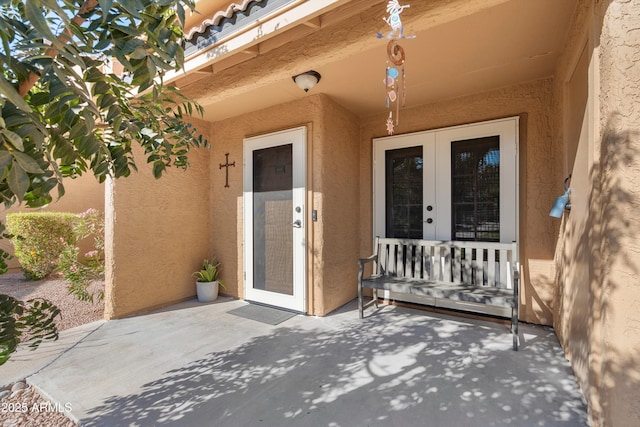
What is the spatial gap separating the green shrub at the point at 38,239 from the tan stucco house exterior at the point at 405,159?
2.71 meters

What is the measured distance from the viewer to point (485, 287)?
3.17m

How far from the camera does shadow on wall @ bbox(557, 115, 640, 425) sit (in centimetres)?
141

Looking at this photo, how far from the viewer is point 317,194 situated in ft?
11.8

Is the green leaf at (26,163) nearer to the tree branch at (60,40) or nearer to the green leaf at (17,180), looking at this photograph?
the green leaf at (17,180)

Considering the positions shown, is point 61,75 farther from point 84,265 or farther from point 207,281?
point 84,265

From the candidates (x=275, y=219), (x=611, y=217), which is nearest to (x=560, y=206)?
(x=611, y=217)

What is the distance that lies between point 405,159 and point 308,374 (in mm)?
2965

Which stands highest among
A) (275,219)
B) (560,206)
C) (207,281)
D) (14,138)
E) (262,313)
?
(14,138)

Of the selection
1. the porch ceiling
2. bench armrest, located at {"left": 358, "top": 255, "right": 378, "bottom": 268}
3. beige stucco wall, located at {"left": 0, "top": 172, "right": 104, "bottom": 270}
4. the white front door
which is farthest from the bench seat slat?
beige stucco wall, located at {"left": 0, "top": 172, "right": 104, "bottom": 270}

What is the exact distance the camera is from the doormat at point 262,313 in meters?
3.49

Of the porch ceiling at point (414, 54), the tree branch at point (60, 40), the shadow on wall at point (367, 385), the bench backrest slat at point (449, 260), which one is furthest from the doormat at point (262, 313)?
the tree branch at point (60, 40)

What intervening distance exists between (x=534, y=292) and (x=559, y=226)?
0.84 metres

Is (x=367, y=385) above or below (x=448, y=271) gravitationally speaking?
below

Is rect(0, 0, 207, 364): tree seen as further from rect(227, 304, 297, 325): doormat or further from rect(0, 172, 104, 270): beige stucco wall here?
rect(0, 172, 104, 270): beige stucco wall
